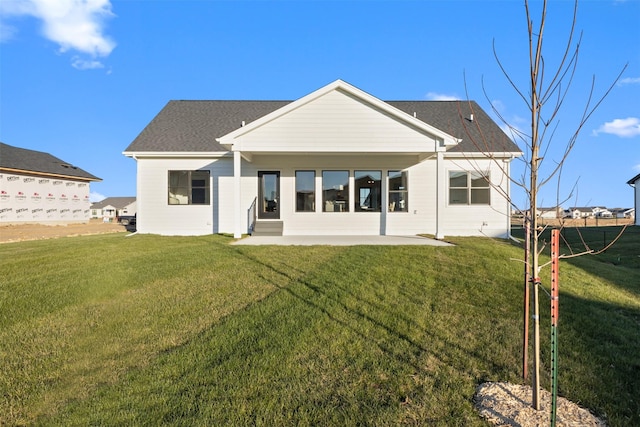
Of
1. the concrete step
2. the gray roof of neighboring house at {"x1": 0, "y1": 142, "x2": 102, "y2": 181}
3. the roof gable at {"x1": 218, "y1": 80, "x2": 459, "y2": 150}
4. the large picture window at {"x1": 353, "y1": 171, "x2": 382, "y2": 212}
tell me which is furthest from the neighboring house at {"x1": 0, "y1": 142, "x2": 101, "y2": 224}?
the large picture window at {"x1": 353, "y1": 171, "x2": 382, "y2": 212}

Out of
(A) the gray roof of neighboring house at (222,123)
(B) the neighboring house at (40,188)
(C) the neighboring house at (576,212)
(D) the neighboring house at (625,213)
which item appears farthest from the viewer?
(D) the neighboring house at (625,213)

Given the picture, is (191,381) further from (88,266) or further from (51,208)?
(51,208)

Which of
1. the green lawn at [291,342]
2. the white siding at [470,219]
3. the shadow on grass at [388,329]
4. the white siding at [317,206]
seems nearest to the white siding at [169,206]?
the white siding at [317,206]

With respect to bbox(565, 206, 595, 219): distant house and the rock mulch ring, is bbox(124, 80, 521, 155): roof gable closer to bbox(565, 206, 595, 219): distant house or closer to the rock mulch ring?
bbox(565, 206, 595, 219): distant house

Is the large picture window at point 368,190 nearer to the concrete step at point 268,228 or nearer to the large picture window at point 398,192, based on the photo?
the large picture window at point 398,192

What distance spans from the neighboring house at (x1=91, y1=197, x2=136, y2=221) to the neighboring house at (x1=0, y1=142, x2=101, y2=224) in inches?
1720

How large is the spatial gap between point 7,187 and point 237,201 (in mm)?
26083

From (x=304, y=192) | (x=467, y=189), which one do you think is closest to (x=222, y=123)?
(x=304, y=192)

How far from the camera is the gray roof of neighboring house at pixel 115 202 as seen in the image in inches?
3078

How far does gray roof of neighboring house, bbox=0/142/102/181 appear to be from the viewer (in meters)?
28.1

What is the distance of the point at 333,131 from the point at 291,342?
29.0 ft

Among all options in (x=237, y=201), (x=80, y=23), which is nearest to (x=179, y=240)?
(x=237, y=201)

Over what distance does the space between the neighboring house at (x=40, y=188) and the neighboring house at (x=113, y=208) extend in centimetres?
4369

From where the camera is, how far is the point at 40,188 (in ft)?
98.7
